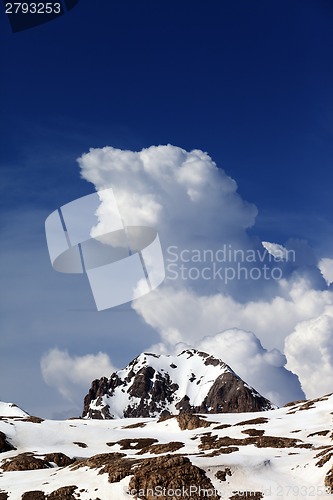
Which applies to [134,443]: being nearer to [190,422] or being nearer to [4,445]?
[190,422]

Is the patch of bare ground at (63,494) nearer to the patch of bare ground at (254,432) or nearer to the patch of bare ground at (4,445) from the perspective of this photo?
the patch of bare ground at (254,432)

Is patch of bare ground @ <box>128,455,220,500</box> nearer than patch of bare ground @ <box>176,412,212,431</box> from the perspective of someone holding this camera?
Yes

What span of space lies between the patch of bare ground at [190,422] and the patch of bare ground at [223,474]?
215ft

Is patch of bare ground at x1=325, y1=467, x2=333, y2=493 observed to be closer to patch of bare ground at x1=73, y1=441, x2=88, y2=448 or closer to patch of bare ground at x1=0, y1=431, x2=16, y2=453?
patch of bare ground at x1=73, y1=441, x2=88, y2=448

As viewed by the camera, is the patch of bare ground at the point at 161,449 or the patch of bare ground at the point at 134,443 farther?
the patch of bare ground at the point at 134,443

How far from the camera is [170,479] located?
136 ft

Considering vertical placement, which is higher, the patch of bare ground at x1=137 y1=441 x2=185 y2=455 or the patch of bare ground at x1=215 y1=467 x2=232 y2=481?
the patch of bare ground at x1=137 y1=441 x2=185 y2=455

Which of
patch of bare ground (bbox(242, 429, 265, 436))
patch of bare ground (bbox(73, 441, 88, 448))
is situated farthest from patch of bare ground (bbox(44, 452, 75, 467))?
patch of bare ground (bbox(242, 429, 265, 436))

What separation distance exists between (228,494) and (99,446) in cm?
6206

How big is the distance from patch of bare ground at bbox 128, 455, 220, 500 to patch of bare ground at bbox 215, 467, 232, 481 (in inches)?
48.4

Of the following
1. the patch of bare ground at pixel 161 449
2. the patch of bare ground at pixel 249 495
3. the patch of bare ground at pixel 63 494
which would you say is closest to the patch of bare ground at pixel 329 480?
the patch of bare ground at pixel 249 495

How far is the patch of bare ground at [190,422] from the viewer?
108 m

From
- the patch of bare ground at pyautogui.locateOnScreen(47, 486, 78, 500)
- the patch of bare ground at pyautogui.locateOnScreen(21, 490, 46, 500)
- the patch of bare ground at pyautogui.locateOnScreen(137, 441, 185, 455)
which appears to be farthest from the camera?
the patch of bare ground at pyautogui.locateOnScreen(137, 441, 185, 455)

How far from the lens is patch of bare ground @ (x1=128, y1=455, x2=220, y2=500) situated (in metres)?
Result: 40.6
